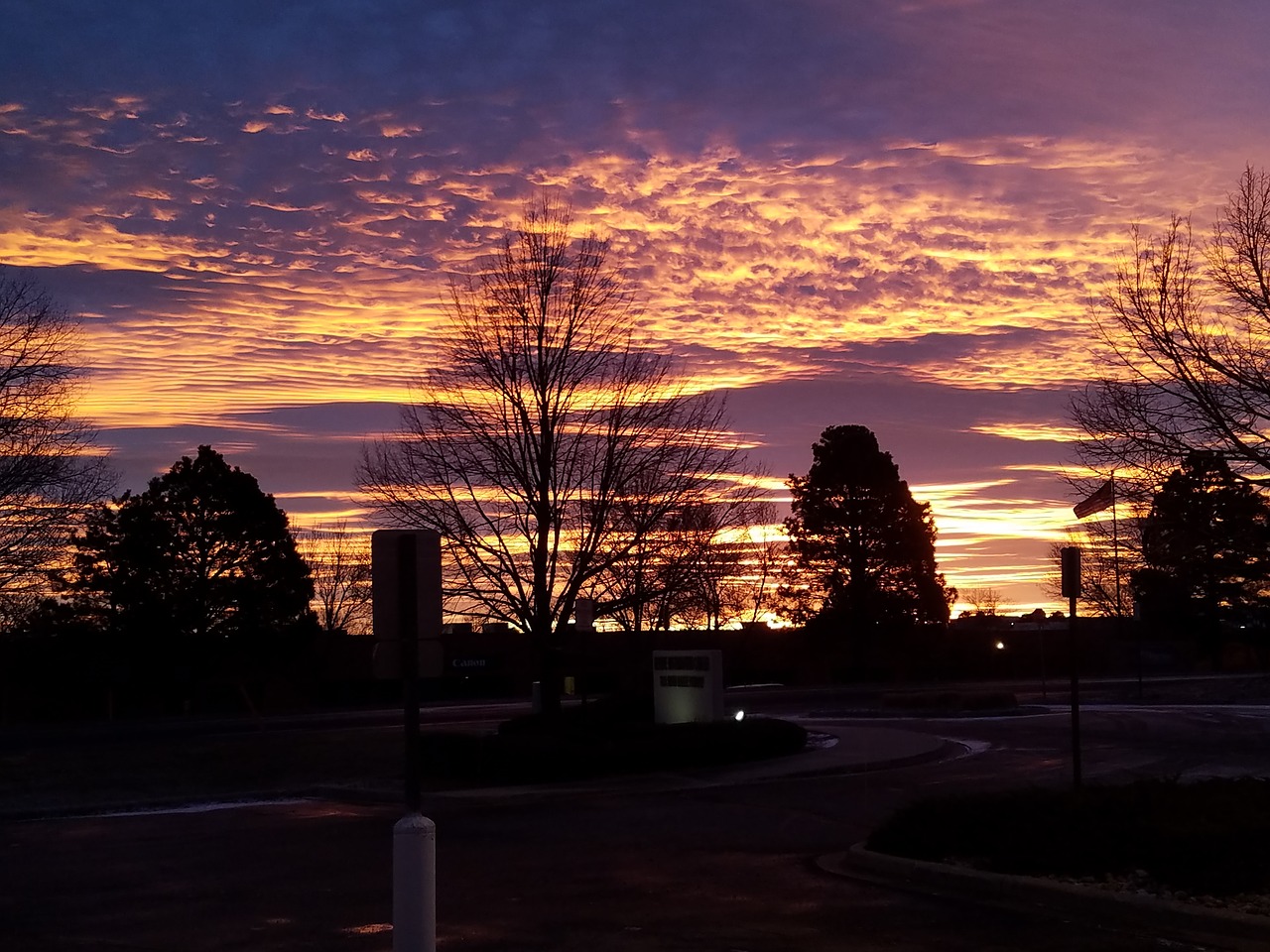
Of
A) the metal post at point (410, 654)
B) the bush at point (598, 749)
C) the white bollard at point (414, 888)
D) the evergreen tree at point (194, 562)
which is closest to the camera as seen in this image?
the white bollard at point (414, 888)

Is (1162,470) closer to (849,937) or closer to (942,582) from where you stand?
(849,937)

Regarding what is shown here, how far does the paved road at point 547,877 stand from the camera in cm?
949

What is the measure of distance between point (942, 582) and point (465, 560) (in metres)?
40.8

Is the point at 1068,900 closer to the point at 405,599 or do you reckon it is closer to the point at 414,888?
the point at 414,888

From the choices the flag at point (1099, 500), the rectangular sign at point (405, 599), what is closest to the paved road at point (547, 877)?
the rectangular sign at point (405, 599)

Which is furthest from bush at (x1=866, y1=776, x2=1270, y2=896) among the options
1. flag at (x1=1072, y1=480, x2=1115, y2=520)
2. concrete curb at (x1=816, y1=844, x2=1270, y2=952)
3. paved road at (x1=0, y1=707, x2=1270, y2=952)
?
flag at (x1=1072, y1=480, x2=1115, y2=520)

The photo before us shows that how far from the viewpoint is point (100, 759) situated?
28.0m

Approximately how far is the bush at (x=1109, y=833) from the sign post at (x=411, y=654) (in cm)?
518

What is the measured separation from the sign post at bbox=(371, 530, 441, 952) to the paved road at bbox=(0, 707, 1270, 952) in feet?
5.71

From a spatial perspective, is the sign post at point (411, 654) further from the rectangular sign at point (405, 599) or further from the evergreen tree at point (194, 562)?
the evergreen tree at point (194, 562)

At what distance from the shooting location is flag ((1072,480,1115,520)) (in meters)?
17.1

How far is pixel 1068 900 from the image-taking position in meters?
10.1

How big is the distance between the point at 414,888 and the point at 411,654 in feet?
4.43

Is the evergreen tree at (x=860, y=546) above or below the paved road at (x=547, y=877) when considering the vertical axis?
above
